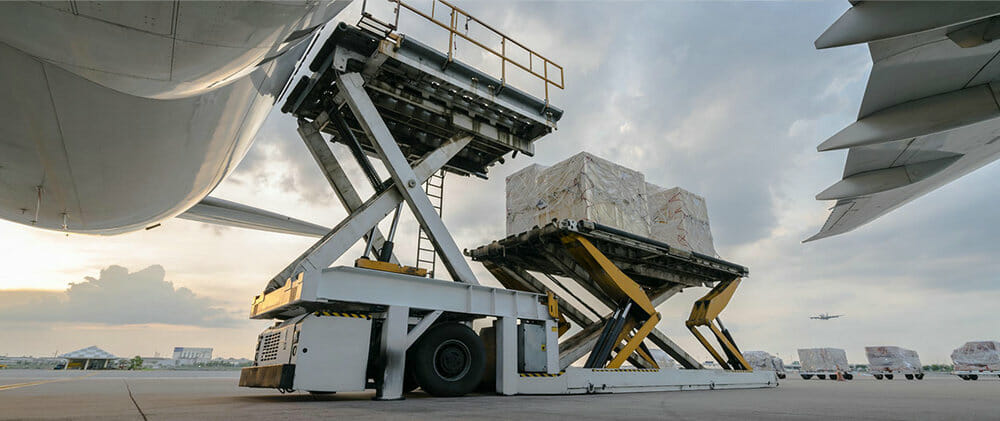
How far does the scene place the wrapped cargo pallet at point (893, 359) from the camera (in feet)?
88.5

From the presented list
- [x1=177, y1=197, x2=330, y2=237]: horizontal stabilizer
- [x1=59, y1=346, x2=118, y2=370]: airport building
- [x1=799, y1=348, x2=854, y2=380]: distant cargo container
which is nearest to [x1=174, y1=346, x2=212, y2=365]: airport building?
[x1=59, y1=346, x2=118, y2=370]: airport building

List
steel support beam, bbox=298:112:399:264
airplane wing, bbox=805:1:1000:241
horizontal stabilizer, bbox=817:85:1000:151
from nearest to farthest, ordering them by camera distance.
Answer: airplane wing, bbox=805:1:1000:241 < horizontal stabilizer, bbox=817:85:1000:151 < steel support beam, bbox=298:112:399:264

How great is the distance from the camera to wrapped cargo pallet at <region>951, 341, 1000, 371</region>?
84.5ft

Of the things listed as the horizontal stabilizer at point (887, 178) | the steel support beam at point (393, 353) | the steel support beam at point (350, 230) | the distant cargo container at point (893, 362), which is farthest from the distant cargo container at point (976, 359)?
the steel support beam at point (393, 353)

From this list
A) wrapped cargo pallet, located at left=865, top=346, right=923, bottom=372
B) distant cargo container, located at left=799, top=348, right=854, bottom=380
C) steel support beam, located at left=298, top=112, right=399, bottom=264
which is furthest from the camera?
distant cargo container, located at left=799, top=348, right=854, bottom=380

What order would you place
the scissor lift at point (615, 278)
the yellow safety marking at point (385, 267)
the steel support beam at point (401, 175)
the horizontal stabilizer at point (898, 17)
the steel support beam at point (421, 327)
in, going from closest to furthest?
1. the horizontal stabilizer at point (898, 17)
2. the steel support beam at point (421, 327)
3. the yellow safety marking at point (385, 267)
4. the steel support beam at point (401, 175)
5. the scissor lift at point (615, 278)

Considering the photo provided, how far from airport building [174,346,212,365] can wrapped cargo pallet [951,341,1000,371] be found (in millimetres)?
61214

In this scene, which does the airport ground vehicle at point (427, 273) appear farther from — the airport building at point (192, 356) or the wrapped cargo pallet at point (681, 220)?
the airport building at point (192, 356)

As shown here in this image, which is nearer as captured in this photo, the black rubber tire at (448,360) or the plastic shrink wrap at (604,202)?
the black rubber tire at (448,360)

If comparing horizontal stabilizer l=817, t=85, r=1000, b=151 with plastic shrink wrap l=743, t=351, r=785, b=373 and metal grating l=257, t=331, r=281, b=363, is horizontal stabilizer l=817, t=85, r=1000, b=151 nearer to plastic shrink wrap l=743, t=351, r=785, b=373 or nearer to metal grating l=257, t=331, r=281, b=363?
metal grating l=257, t=331, r=281, b=363

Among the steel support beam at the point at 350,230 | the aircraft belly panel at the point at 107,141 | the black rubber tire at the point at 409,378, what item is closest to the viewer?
the aircraft belly panel at the point at 107,141

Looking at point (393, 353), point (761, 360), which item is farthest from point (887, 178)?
point (761, 360)

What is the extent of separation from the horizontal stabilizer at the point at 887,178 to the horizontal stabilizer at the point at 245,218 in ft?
39.8

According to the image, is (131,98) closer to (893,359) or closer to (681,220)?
(681,220)
